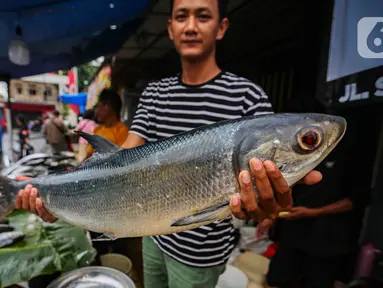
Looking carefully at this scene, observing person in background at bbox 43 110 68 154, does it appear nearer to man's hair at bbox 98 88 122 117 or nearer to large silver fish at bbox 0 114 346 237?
man's hair at bbox 98 88 122 117

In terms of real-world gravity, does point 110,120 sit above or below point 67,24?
below

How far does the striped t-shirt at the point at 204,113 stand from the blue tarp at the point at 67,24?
2.62 m

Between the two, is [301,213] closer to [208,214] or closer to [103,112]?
[208,214]

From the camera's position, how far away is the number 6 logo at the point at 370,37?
1694mm

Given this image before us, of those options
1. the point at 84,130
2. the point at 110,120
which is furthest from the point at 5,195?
the point at 84,130

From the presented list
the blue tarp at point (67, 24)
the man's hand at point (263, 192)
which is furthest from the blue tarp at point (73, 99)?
the man's hand at point (263, 192)

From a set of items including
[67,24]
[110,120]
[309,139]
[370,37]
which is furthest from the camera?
[110,120]

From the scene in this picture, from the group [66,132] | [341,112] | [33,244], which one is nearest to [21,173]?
[33,244]

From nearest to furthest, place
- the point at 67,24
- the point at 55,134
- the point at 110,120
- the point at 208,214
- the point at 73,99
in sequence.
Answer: the point at 208,214, the point at 67,24, the point at 110,120, the point at 55,134, the point at 73,99

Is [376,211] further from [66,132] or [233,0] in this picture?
[66,132]

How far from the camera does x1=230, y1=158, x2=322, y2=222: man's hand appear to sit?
43.8 inches

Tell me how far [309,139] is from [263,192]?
31 centimetres

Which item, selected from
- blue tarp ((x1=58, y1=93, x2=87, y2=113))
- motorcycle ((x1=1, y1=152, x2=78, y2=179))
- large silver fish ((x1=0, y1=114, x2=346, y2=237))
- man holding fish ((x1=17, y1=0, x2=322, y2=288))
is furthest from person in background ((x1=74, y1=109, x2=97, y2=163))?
blue tarp ((x1=58, y1=93, x2=87, y2=113))

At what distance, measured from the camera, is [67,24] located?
4086mm
